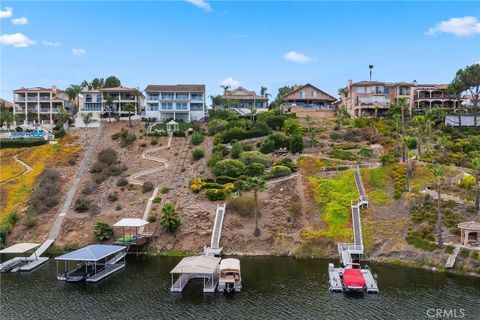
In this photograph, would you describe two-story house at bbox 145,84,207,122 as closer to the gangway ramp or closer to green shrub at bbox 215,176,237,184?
green shrub at bbox 215,176,237,184

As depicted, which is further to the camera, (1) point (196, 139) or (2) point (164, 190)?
(1) point (196, 139)

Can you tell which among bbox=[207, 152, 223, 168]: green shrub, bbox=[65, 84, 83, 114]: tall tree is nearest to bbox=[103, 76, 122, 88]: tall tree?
bbox=[65, 84, 83, 114]: tall tree

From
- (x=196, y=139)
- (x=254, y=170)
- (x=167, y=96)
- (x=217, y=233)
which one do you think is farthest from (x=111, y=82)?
(x=217, y=233)

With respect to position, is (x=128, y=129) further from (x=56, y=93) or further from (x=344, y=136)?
(x=344, y=136)

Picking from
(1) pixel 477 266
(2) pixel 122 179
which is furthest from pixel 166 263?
(1) pixel 477 266

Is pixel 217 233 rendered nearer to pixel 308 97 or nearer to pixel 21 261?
pixel 21 261

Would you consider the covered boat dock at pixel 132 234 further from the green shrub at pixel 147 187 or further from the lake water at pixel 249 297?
the green shrub at pixel 147 187
